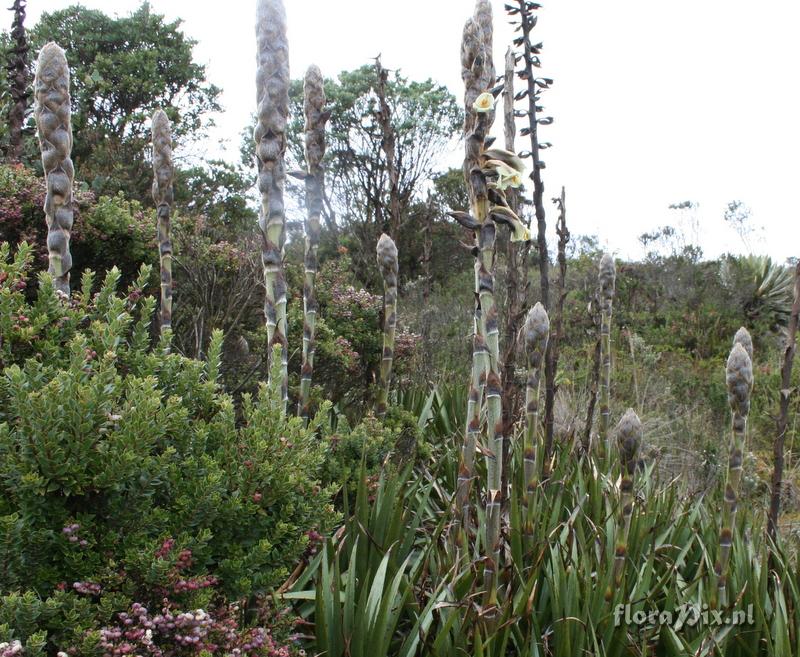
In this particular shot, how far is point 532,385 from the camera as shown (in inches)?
148

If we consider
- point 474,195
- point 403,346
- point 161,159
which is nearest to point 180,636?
point 474,195

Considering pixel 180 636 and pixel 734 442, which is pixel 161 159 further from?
pixel 734 442

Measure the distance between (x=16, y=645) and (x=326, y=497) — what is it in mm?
1158

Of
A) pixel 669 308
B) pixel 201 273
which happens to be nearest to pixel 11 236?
pixel 201 273

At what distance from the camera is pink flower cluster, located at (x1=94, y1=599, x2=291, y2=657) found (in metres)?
1.87

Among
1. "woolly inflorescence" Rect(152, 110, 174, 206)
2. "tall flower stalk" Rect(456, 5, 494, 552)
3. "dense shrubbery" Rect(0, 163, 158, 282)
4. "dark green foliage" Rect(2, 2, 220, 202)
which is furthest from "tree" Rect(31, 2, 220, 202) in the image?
"tall flower stalk" Rect(456, 5, 494, 552)

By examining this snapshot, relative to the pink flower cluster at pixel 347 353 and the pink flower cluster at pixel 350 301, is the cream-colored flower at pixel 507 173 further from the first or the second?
the pink flower cluster at pixel 350 301

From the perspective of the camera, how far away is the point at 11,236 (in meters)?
7.12

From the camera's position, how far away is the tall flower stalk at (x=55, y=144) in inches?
162

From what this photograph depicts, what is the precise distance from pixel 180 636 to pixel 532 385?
237cm

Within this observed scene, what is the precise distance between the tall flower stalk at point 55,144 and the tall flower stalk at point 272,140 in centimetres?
142

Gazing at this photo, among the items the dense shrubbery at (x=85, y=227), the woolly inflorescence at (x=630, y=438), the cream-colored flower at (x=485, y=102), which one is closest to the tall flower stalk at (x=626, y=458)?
the woolly inflorescence at (x=630, y=438)

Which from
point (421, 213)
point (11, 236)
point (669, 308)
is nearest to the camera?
point (11, 236)

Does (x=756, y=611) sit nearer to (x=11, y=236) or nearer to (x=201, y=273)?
(x=201, y=273)
